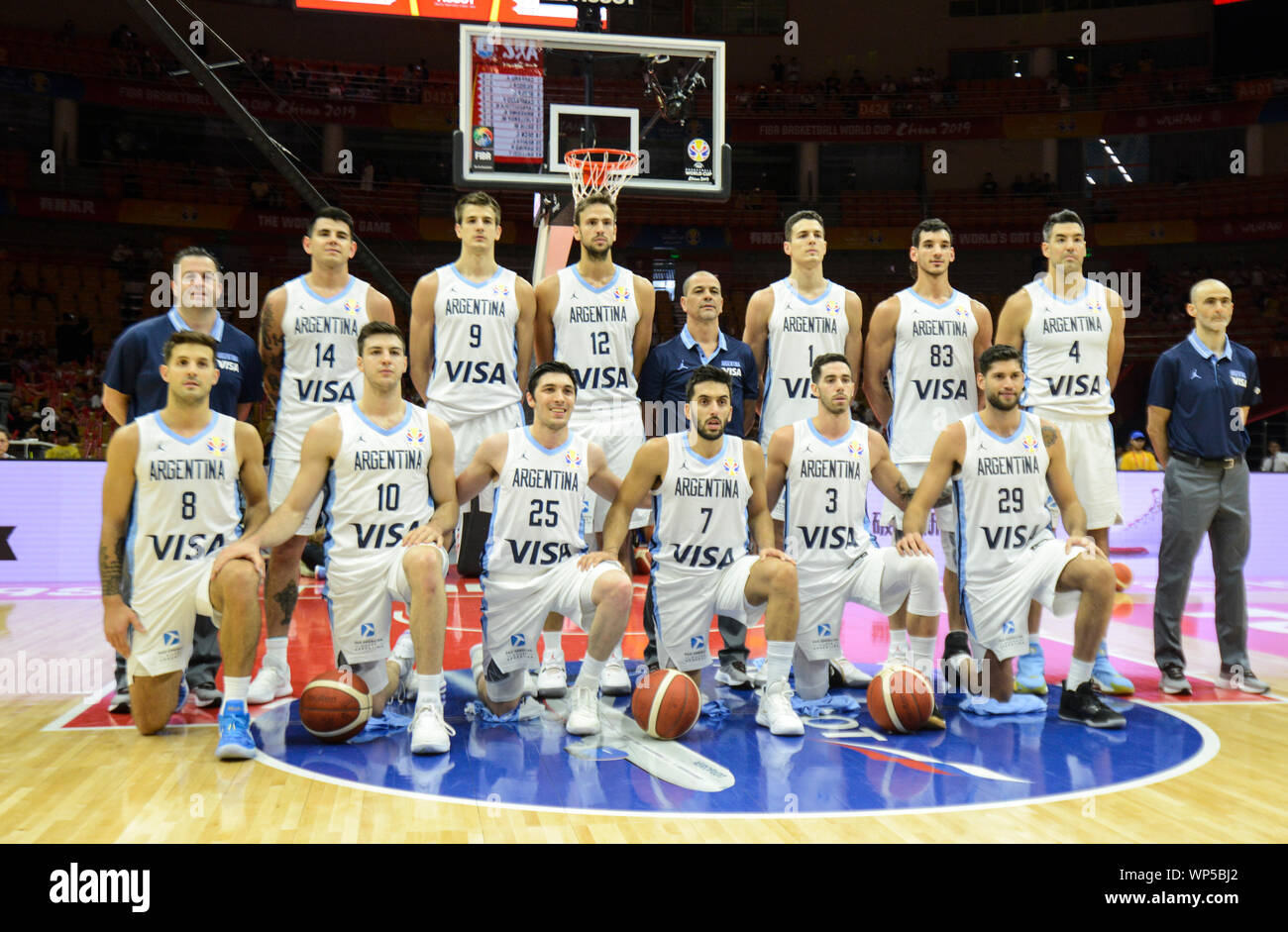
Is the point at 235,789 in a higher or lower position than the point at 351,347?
lower

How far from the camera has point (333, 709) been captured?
4586 mm

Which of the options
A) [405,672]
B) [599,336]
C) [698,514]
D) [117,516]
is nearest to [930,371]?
[698,514]

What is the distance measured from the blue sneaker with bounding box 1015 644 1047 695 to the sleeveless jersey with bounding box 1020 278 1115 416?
131 centimetres

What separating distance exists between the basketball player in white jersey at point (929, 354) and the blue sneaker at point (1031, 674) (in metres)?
0.29

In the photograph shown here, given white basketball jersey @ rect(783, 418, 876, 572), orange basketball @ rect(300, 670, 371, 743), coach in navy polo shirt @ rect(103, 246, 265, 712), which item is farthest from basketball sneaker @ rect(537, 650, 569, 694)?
coach in navy polo shirt @ rect(103, 246, 265, 712)

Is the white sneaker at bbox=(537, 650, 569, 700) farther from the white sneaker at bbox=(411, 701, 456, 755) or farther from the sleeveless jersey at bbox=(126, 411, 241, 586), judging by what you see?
the sleeveless jersey at bbox=(126, 411, 241, 586)

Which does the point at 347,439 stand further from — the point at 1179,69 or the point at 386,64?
the point at 1179,69

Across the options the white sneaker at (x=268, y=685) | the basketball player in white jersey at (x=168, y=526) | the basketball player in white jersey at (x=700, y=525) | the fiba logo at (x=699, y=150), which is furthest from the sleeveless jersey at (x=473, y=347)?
the fiba logo at (x=699, y=150)

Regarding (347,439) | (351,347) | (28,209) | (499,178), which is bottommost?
(347,439)

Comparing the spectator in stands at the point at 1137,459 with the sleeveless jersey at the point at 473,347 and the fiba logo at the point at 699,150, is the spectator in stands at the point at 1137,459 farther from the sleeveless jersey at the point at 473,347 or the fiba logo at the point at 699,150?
the sleeveless jersey at the point at 473,347

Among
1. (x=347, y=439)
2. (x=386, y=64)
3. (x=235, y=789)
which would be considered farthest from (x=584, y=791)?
(x=386, y=64)

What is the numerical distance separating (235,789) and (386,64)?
21.9m

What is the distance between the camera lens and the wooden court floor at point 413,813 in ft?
11.3

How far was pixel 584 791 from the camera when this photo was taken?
156 inches
